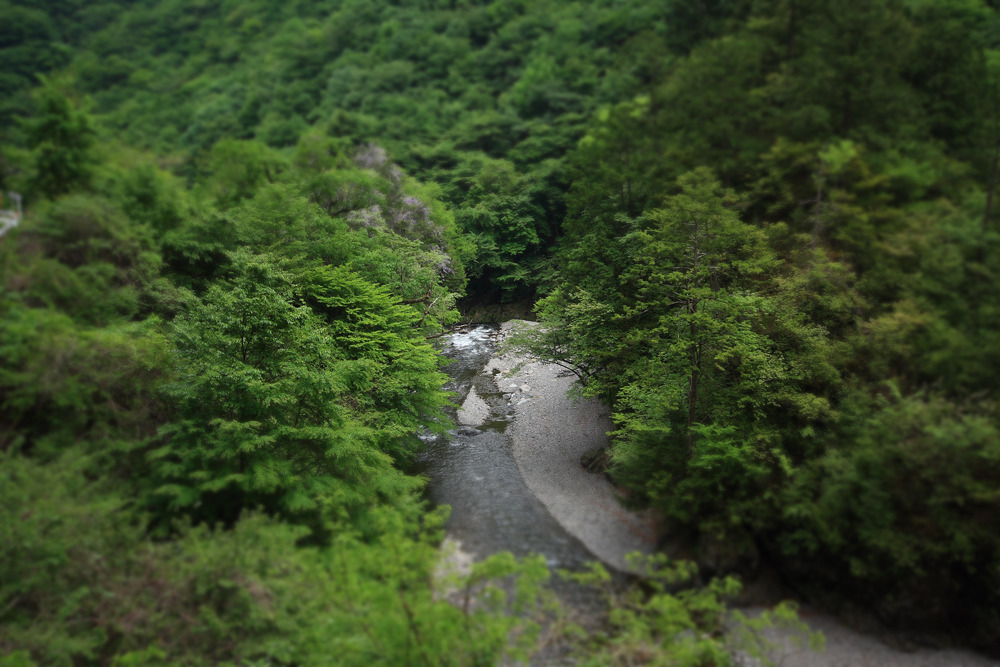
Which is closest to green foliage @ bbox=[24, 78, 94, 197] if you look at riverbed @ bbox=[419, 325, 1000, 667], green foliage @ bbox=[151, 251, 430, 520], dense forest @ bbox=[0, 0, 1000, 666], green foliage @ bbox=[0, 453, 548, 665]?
dense forest @ bbox=[0, 0, 1000, 666]

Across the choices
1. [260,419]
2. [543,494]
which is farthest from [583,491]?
[260,419]

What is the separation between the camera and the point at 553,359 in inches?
823

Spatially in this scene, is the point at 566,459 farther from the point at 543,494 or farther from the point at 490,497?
the point at 490,497

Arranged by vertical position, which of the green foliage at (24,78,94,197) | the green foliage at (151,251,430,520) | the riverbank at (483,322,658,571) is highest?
the green foliage at (24,78,94,197)

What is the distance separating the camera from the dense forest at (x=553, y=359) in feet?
27.8

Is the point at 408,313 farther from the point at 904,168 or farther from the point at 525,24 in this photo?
the point at 525,24

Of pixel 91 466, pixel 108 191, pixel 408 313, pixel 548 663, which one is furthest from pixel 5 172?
pixel 548 663

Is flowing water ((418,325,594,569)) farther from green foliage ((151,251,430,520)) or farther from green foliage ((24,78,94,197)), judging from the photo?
green foliage ((24,78,94,197))

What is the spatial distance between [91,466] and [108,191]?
6.37 meters

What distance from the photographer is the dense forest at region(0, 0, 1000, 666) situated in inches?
333

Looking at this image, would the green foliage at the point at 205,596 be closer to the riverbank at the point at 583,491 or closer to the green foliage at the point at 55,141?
the green foliage at the point at 55,141

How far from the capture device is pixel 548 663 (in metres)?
10.9

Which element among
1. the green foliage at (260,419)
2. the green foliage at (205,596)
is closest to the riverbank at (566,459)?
the green foliage at (260,419)

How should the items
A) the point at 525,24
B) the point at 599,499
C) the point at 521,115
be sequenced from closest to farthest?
the point at 599,499
the point at 521,115
the point at 525,24
